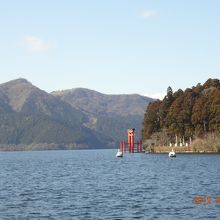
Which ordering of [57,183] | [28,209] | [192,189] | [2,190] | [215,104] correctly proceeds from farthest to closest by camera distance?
[215,104] → [57,183] → [2,190] → [192,189] → [28,209]

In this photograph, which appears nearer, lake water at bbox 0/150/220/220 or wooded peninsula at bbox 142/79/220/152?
lake water at bbox 0/150/220/220

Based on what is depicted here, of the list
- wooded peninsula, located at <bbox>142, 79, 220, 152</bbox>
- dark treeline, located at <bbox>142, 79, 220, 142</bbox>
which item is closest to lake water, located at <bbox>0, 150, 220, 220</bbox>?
wooded peninsula, located at <bbox>142, 79, 220, 152</bbox>

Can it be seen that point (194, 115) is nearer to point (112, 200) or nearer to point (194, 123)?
point (194, 123)

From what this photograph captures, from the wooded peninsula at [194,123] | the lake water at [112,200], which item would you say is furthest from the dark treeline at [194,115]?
the lake water at [112,200]

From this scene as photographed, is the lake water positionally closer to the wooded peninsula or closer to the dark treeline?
the wooded peninsula

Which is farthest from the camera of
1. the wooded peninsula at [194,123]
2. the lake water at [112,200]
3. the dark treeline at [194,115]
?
the dark treeline at [194,115]

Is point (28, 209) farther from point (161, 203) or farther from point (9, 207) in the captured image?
point (161, 203)

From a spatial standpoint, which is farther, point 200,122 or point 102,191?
point 200,122

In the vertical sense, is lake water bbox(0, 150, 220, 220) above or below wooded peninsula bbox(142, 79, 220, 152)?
below

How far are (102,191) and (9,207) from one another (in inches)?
588

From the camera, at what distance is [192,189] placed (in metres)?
61.7

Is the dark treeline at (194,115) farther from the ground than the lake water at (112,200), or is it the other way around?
the dark treeline at (194,115)

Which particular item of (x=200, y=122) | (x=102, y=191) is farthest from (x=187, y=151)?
(x=102, y=191)

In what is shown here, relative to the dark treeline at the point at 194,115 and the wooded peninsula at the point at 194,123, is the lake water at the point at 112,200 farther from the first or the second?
the dark treeline at the point at 194,115
